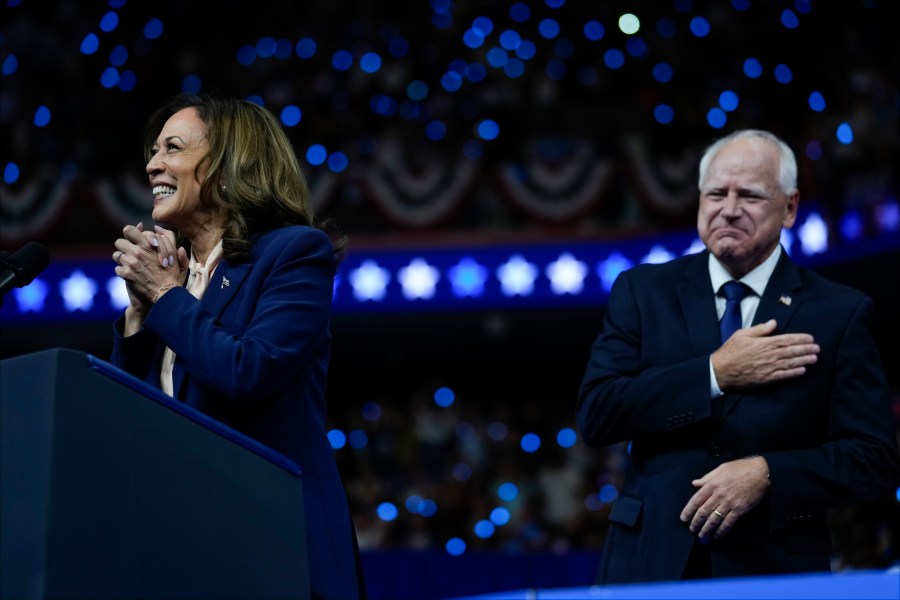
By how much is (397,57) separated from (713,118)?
2984mm

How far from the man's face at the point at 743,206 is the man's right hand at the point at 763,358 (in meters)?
0.20

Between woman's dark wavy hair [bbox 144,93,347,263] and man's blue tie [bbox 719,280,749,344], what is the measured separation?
76 cm

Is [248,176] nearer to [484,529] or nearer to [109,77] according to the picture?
[484,529]

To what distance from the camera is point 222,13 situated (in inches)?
505

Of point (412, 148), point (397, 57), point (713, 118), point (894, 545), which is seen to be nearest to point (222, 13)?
point (397, 57)

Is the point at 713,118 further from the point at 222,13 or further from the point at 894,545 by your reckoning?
the point at 894,545

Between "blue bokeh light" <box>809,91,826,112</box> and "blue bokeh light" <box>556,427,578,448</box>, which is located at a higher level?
"blue bokeh light" <box>809,91,826,112</box>

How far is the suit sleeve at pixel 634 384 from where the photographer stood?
91.0 inches

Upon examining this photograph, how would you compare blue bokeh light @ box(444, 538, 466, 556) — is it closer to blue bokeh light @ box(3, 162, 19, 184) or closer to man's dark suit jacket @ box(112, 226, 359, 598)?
blue bokeh light @ box(3, 162, 19, 184)

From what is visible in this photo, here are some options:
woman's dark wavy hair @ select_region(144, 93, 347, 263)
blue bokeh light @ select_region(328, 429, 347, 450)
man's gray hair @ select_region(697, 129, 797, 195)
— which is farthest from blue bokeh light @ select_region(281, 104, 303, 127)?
woman's dark wavy hair @ select_region(144, 93, 347, 263)

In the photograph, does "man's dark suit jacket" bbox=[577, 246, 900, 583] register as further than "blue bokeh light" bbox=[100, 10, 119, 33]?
No

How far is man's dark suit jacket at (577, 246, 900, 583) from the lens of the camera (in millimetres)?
2275

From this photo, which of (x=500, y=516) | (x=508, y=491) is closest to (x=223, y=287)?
(x=500, y=516)

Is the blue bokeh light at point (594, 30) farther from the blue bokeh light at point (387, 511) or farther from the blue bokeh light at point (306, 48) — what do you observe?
the blue bokeh light at point (387, 511)
